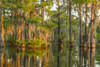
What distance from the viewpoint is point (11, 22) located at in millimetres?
32562

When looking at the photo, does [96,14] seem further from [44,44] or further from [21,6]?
[21,6]

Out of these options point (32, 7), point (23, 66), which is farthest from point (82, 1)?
point (23, 66)

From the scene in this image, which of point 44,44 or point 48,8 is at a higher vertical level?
point 48,8

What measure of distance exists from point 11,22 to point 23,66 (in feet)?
72.1

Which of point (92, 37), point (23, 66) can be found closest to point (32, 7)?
point (92, 37)

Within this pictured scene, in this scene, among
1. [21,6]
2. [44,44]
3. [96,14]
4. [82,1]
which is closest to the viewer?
[21,6]

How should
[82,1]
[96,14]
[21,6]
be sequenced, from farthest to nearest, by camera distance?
[96,14] → [82,1] → [21,6]

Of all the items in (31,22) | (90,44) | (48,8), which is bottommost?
(90,44)

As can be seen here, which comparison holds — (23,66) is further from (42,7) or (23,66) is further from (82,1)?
(82,1)

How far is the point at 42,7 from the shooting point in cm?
3017

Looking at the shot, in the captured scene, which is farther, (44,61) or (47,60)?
(47,60)

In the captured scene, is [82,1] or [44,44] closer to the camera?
[44,44]

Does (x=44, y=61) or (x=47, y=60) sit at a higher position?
(x=44, y=61)

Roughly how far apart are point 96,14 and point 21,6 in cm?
1846
